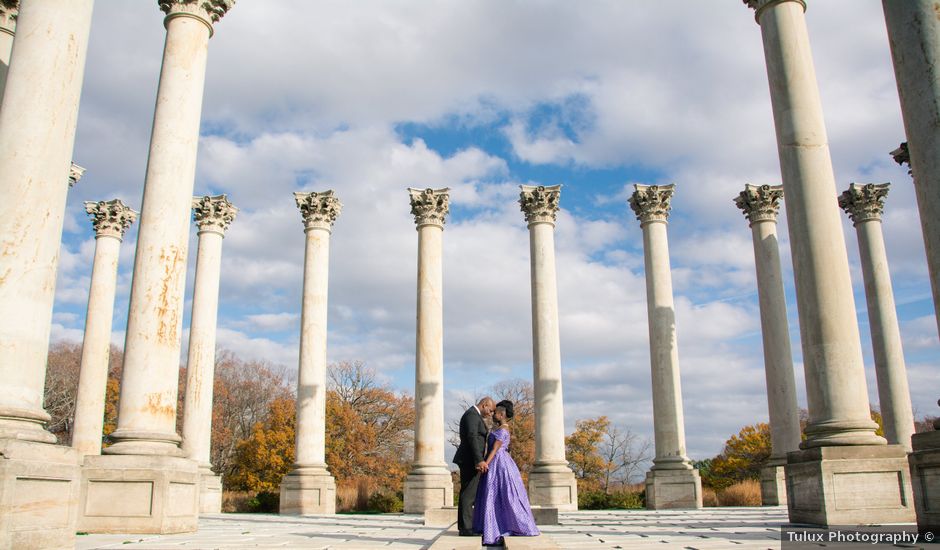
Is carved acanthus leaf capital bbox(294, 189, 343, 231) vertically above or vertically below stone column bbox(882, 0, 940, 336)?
above

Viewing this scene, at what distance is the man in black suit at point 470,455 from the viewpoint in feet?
86.4

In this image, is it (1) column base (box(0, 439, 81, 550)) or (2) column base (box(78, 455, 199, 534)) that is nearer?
(1) column base (box(0, 439, 81, 550))

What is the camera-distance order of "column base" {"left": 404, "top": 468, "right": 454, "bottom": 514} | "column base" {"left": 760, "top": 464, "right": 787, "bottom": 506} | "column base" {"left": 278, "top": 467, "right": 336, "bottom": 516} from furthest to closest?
"column base" {"left": 760, "top": 464, "right": 787, "bottom": 506} → "column base" {"left": 278, "top": 467, "right": 336, "bottom": 516} → "column base" {"left": 404, "top": 468, "right": 454, "bottom": 514}

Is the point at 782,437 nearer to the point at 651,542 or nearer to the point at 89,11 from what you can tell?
the point at 651,542

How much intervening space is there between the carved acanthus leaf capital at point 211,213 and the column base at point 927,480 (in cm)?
5807

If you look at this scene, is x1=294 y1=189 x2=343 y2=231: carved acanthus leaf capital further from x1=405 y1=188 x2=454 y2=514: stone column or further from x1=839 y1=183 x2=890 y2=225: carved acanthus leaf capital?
x1=839 y1=183 x2=890 y2=225: carved acanthus leaf capital

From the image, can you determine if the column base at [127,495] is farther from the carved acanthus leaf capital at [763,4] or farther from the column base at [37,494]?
the carved acanthus leaf capital at [763,4]

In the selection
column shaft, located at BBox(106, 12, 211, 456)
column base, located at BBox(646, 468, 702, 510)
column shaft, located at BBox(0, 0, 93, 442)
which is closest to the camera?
column shaft, located at BBox(0, 0, 93, 442)

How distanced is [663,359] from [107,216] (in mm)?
52883

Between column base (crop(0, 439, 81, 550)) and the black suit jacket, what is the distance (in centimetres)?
1297

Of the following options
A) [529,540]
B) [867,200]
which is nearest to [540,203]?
[867,200]

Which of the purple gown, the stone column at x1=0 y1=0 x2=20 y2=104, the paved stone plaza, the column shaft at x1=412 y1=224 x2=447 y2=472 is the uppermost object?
the stone column at x1=0 y1=0 x2=20 y2=104

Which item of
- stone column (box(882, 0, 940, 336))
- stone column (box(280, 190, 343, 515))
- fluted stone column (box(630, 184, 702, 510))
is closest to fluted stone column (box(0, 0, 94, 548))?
stone column (box(882, 0, 940, 336))

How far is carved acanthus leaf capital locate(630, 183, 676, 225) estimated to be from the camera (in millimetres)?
68375
